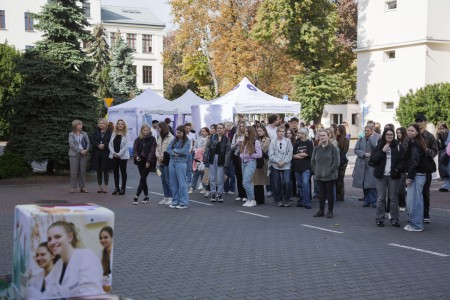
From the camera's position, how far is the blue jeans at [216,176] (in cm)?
1369

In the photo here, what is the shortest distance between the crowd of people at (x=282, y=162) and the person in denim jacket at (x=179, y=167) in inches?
0.9

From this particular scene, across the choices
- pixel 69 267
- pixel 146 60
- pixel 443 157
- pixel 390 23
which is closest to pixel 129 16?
pixel 146 60

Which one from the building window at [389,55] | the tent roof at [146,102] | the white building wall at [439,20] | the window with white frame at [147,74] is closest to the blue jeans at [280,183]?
the tent roof at [146,102]

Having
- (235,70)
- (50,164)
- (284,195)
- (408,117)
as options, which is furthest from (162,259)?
(235,70)

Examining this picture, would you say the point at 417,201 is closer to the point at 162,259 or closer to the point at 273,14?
the point at 162,259

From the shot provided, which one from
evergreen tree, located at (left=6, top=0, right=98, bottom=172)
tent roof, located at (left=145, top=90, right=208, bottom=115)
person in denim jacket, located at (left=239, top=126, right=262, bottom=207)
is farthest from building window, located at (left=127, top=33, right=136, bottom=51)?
person in denim jacket, located at (left=239, top=126, right=262, bottom=207)

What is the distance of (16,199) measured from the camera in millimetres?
14148

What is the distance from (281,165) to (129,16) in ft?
225

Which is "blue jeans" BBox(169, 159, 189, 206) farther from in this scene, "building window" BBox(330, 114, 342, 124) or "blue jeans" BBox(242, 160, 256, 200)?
"building window" BBox(330, 114, 342, 124)

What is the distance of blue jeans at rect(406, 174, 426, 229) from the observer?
32.8ft

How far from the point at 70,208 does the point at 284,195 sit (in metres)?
8.86

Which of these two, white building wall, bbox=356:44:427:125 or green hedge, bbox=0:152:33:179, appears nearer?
green hedge, bbox=0:152:33:179

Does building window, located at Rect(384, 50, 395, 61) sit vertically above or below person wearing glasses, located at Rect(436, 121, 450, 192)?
above

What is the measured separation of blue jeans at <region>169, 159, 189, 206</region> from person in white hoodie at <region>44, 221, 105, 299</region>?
7.84 meters
